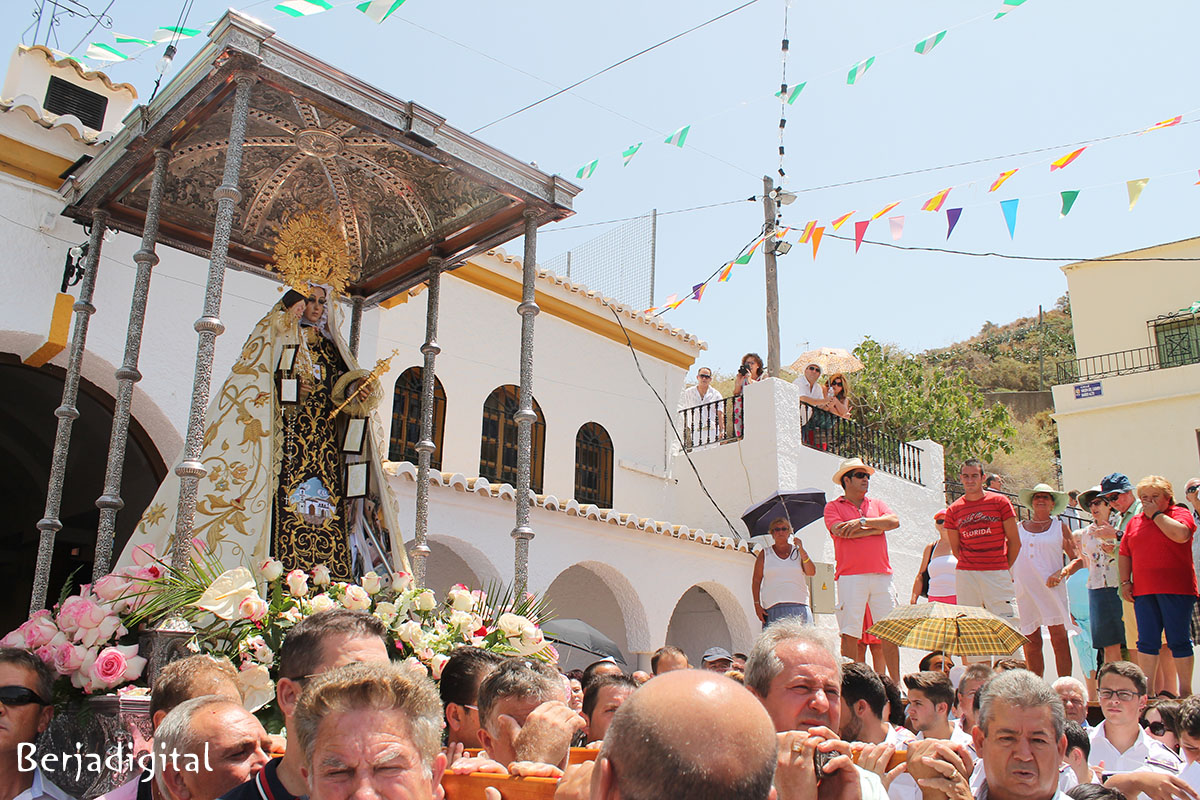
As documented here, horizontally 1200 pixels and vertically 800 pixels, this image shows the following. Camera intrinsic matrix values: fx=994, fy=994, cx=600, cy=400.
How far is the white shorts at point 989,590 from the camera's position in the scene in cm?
772

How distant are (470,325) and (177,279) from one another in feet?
12.3

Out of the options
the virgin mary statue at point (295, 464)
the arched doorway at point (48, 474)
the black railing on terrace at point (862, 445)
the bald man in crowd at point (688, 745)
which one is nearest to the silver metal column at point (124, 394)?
the virgin mary statue at point (295, 464)

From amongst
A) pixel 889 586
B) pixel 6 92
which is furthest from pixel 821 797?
pixel 6 92

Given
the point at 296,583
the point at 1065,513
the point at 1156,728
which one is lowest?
the point at 1156,728

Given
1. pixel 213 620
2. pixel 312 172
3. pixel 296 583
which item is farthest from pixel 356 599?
pixel 312 172

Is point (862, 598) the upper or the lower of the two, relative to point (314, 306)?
lower

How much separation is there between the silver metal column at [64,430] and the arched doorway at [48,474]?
70.1 inches

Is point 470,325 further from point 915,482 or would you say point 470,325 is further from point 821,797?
point 821,797

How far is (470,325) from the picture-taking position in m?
11.3

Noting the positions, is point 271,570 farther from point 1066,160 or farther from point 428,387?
point 1066,160

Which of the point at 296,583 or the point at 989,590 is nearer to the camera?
the point at 296,583

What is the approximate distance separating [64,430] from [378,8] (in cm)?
307

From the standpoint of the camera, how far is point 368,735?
214 centimetres

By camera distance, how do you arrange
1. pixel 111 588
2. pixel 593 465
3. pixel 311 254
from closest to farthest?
1. pixel 111 588
2. pixel 311 254
3. pixel 593 465
